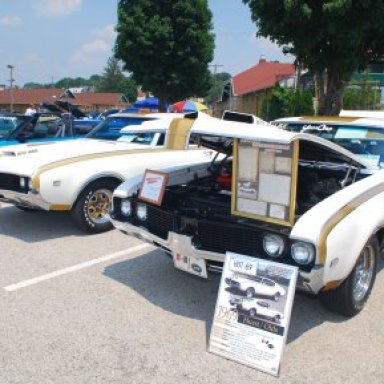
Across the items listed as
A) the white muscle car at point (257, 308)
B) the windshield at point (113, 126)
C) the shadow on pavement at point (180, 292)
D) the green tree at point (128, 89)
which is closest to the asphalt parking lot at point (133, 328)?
the shadow on pavement at point (180, 292)

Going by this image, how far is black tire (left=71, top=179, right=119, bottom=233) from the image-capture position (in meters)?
5.91

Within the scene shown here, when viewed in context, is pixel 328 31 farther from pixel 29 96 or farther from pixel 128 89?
pixel 128 89

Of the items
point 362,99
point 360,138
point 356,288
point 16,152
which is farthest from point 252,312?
point 362,99

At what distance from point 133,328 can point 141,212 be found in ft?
3.45

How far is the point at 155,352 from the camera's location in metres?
3.36

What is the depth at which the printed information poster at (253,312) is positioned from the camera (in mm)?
3189

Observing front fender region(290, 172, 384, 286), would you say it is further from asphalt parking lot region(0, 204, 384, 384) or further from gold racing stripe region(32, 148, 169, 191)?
gold racing stripe region(32, 148, 169, 191)

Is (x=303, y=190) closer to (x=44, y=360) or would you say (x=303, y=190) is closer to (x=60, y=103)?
(x=44, y=360)

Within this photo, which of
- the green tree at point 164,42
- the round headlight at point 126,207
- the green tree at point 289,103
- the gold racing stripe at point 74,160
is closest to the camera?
the round headlight at point 126,207

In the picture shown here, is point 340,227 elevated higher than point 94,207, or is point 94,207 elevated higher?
point 340,227

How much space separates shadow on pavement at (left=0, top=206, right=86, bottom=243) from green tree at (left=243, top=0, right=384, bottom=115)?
5897 millimetres

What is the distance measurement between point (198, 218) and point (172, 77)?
19.0 m

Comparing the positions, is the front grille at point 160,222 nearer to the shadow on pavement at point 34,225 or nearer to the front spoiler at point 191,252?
the front spoiler at point 191,252

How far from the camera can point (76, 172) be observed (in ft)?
19.0
